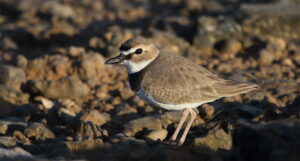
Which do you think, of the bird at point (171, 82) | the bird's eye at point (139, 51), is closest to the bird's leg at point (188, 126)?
the bird at point (171, 82)

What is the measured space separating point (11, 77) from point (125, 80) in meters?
2.04

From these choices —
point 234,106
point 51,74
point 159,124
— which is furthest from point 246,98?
point 51,74

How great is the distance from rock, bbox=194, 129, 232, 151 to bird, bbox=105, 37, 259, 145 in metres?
0.29

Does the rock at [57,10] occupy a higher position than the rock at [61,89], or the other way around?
the rock at [57,10]

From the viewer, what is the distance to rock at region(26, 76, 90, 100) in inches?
341

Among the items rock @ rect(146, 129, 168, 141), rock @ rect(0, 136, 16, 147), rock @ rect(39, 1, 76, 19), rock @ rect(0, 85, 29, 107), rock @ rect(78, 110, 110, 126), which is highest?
rock @ rect(39, 1, 76, 19)

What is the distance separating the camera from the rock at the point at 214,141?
592cm

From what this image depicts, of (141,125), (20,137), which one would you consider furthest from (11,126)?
(141,125)

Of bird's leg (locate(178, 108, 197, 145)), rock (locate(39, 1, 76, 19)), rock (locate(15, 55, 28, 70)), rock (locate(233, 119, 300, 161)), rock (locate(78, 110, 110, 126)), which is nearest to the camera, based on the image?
rock (locate(233, 119, 300, 161))

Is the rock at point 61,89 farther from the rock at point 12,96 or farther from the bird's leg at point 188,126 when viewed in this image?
the bird's leg at point 188,126

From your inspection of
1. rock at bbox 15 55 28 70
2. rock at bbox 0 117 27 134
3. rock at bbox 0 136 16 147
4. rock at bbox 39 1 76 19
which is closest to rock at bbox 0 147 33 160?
rock at bbox 0 136 16 147

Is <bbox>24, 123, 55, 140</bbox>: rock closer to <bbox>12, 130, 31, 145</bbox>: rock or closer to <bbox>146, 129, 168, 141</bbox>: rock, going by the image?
<bbox>12, 130, 31, 145</bbox>: rock

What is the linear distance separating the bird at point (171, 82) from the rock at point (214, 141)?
29 centimetres

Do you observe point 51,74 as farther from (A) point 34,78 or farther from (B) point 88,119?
(B) point 88,119
